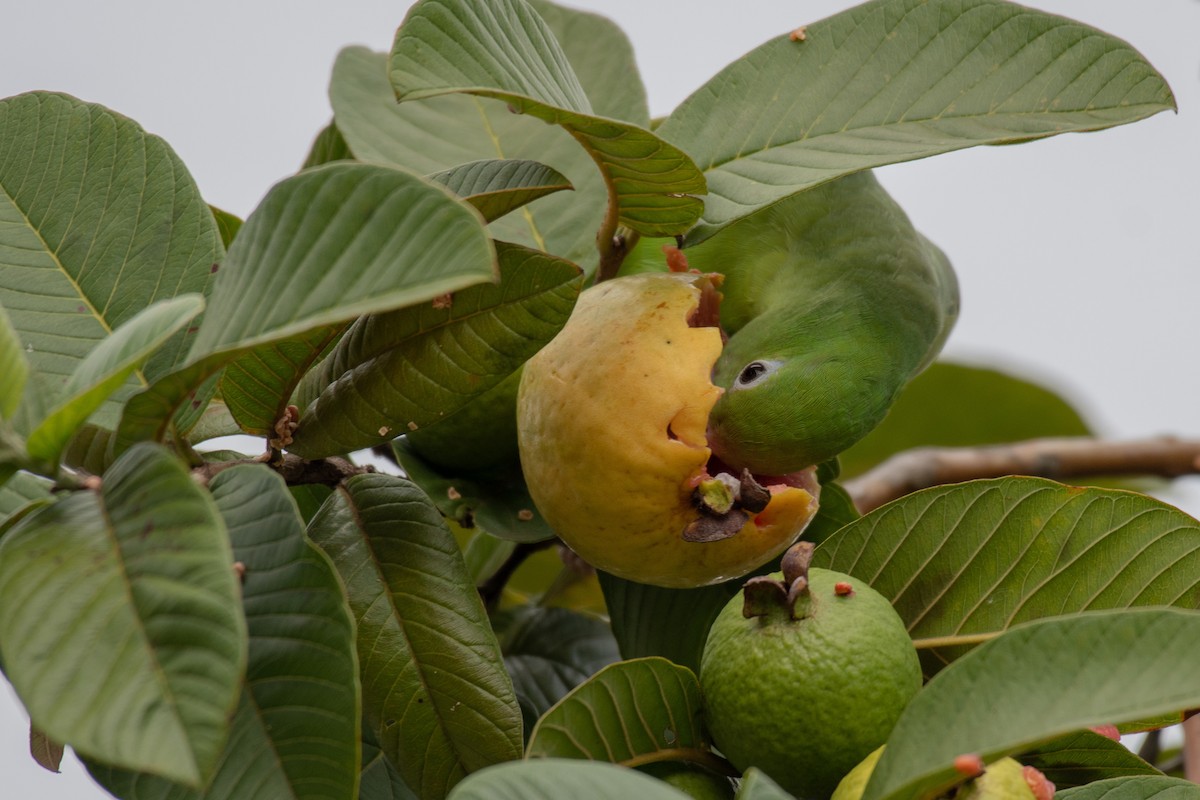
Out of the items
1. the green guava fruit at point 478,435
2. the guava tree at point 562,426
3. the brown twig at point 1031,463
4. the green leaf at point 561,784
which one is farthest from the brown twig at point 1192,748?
the green leaf at point 561,784

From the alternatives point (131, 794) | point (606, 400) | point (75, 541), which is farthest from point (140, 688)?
point (606, 400)

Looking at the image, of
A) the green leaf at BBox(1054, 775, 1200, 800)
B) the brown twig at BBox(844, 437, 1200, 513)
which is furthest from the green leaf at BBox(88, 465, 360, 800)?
the brown twig at BBox(844, 437, 1200, 513)

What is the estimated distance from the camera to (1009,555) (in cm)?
84

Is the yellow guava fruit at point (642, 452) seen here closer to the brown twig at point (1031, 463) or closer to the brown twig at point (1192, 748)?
the brown twig at point (1192, 748)

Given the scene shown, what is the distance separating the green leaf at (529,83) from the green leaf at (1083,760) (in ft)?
1.42

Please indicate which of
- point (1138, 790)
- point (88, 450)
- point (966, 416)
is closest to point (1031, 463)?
point (966, 416)

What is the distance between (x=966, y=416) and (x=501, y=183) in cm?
165

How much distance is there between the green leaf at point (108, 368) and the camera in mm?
568

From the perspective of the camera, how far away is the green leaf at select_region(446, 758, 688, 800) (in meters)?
0.53

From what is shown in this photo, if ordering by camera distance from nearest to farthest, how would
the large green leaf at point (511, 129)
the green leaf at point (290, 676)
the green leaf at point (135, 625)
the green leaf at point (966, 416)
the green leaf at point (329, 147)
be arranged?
the green leaf at point (135, 625), the green leaf at point (290, 676), the large green leaf at point (511, 129), the green leaf at point (329, 147), the green leaf at point (966, 416)

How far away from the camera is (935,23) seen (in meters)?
0.86

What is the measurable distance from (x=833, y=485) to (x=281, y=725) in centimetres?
52

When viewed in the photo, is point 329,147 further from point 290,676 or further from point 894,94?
point 290,676

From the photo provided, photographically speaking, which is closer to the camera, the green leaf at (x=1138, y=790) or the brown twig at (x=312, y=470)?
the green leaf at (x=1138, y=790)
